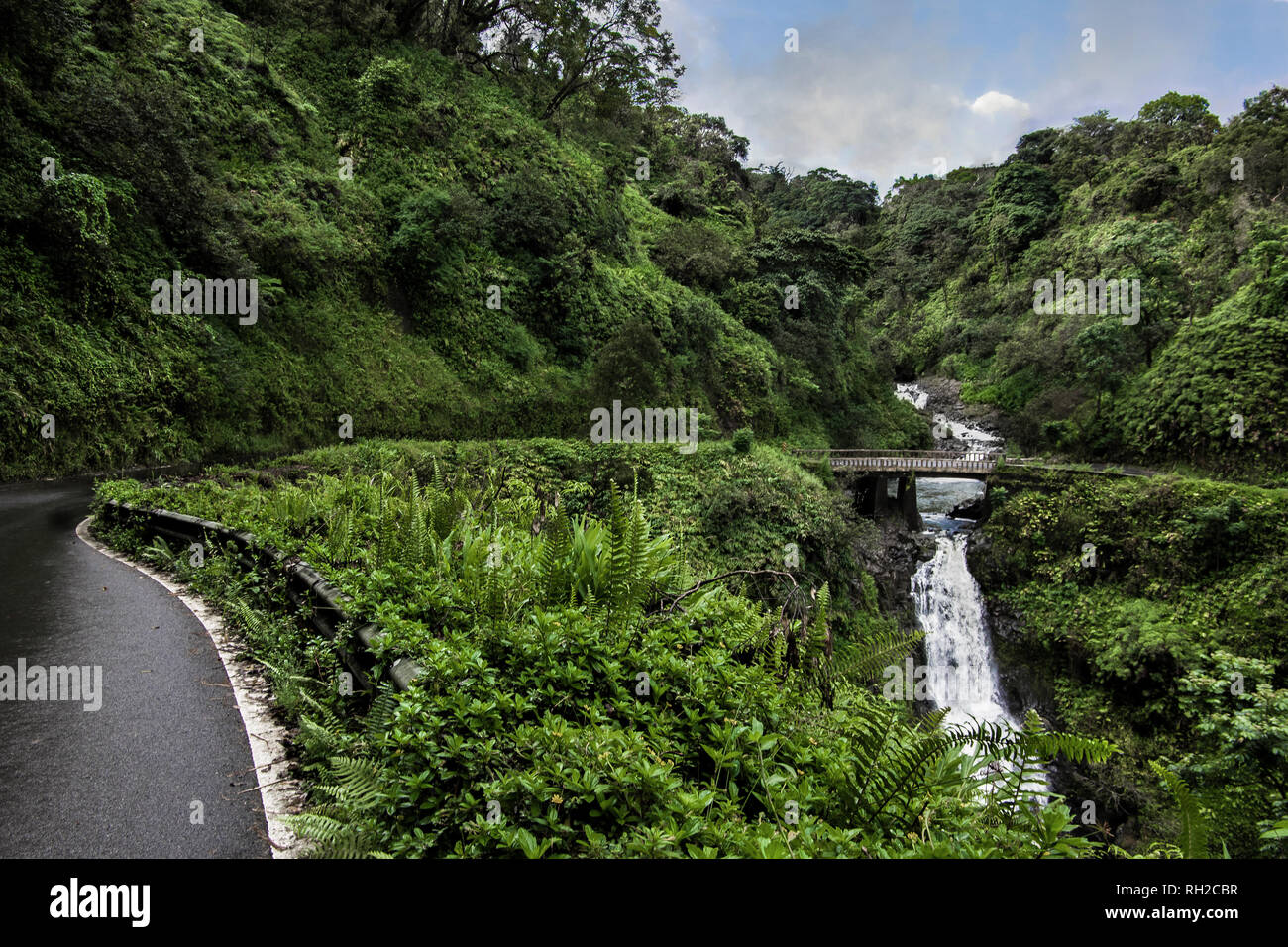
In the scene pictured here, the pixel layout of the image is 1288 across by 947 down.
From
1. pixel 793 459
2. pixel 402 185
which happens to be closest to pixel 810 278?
pixel 793 459

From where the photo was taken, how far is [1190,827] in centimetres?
244

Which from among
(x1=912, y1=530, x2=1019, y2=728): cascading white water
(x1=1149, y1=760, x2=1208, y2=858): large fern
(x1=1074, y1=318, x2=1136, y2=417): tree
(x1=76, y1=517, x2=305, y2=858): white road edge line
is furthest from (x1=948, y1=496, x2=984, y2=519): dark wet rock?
(x1=76, y1=517, x2=305, y2=858): white road edge line

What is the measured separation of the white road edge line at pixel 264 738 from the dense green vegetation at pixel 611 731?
142mm

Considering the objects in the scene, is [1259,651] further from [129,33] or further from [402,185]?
[129,33]

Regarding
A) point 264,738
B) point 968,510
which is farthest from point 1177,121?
point 264,738

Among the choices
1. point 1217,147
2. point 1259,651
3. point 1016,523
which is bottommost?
point 1259,651

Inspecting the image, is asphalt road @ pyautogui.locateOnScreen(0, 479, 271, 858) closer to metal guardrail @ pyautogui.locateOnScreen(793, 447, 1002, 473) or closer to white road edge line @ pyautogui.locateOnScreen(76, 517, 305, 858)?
white road edge line @ pyautogui.locateOnScreen(76, 517, 305, 858)

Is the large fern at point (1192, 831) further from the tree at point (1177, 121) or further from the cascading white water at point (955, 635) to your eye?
the tree at point (1177, 121)

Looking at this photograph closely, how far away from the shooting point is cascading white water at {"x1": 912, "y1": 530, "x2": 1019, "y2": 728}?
19.5m

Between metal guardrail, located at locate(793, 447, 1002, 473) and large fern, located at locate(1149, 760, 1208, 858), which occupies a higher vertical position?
metal guardrail, located at locate(793, 447, 1002, 473)

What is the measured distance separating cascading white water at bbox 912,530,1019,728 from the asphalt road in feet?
64.0

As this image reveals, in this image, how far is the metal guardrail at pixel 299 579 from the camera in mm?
3443
